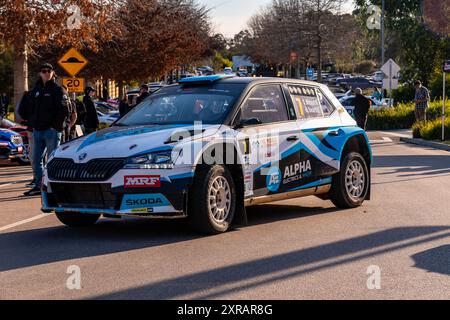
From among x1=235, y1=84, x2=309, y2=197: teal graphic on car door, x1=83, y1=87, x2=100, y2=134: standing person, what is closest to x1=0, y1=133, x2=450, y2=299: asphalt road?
x1=235, y1=84, x2=309, y2=197: teal graphic on car door

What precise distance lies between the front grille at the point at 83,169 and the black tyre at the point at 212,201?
0.84m

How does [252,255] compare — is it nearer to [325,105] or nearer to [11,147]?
[325,105]

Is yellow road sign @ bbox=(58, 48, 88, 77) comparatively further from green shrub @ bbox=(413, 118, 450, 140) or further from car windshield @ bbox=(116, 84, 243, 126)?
car windshield @ bbox=(116, 84, 243, 126)

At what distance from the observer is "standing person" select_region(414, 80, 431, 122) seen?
30.2 meters

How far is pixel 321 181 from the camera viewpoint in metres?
10.9

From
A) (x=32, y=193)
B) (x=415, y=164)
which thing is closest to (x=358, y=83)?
(x=415, y=164)

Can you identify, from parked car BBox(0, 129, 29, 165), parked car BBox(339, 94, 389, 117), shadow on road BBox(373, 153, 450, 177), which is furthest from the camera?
parked car BBox(339, 94, 389, 117)

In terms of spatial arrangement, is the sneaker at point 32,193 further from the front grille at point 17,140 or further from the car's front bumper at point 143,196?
the front grille at point 17,140

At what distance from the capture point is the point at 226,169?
366 inches

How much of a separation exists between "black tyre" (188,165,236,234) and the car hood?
0.44 metres

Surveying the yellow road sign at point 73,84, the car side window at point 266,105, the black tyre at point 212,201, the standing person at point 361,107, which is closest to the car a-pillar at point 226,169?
the black tyre at point 212,201

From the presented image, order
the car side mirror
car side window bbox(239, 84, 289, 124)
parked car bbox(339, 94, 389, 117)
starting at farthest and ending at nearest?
parked car bbox(339, 94, 389, 117)
car side window bbox(239, 84, 289, 124)
the car side mirror

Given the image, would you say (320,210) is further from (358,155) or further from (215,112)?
(215,112)

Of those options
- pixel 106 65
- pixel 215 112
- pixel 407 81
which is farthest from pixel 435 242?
pixel 407 81
